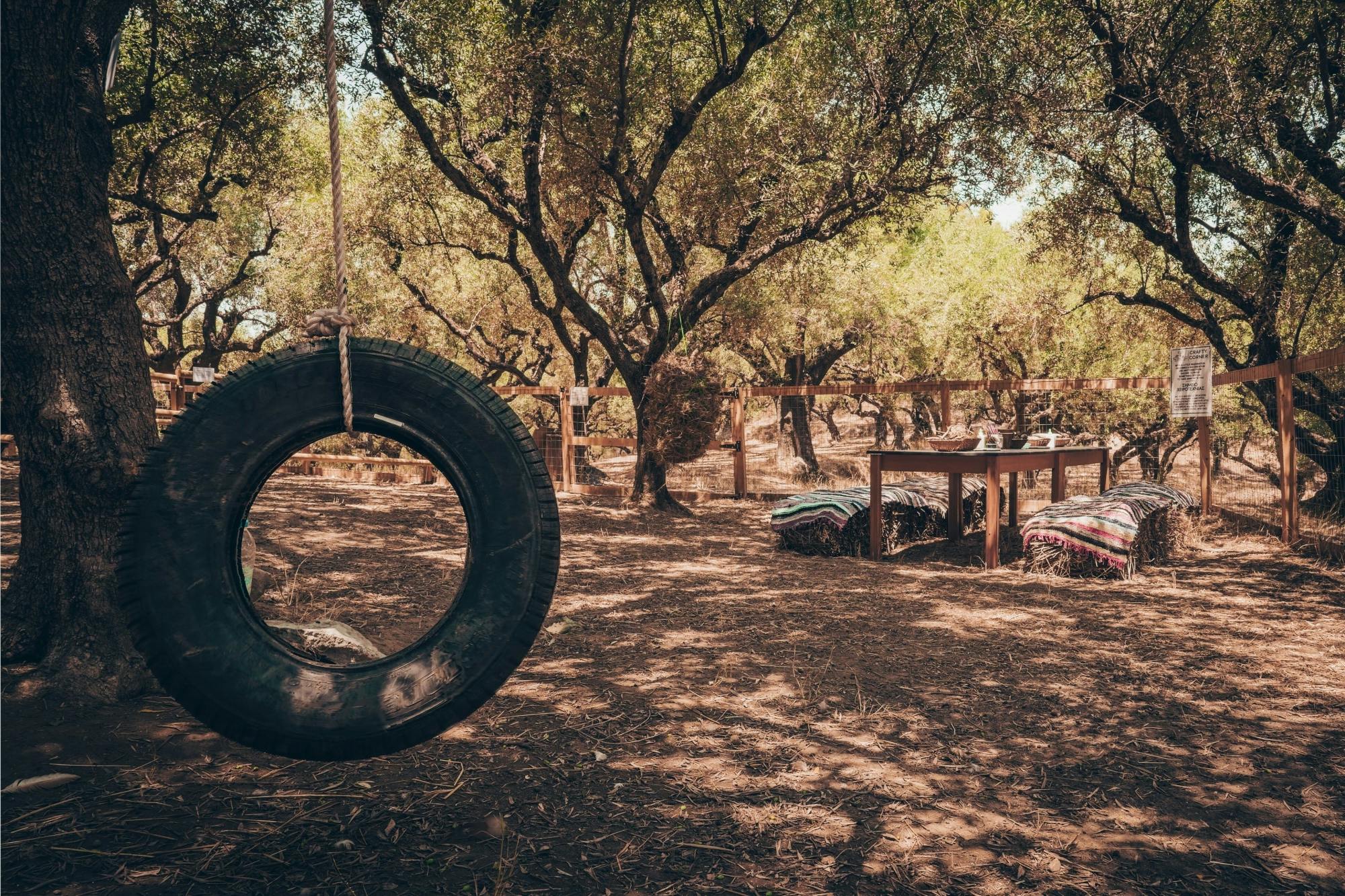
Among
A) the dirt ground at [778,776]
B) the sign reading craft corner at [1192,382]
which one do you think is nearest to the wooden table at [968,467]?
the sign reading craft corner at [1192,382]

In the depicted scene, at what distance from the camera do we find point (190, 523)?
6.80 feet

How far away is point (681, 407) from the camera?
36.9ft

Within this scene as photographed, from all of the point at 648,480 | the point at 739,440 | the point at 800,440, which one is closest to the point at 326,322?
the point at 648,480

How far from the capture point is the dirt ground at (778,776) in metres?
2.30

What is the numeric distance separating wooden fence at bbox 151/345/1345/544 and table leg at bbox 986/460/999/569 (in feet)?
9.45

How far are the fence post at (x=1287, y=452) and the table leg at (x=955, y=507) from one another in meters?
2.88

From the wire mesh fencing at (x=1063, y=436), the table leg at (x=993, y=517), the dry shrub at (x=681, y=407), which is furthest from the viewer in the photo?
the dry shrub at (x=681, y=407)

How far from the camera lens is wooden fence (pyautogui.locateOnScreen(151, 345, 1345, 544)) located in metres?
7.80

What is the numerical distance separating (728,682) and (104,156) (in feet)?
12.2

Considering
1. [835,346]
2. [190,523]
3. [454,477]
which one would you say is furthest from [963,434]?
[835,346]

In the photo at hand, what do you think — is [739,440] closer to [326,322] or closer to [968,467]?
[968,467]

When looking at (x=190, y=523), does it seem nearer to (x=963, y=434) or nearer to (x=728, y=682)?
(x=728, y=682)

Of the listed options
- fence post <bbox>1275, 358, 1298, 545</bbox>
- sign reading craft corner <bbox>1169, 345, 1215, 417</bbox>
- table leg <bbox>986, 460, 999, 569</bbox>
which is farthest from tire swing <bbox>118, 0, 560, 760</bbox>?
sign reading craft corner <bbox>1169, 345, 1215, 417</bbox>

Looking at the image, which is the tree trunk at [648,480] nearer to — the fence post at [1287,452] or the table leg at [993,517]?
the table leg at [993,517]
